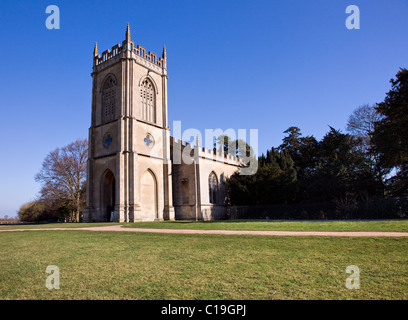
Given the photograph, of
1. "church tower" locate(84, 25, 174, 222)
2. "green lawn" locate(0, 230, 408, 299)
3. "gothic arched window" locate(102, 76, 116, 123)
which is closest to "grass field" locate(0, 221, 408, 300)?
"green lawn" locate(0, 230, 408, 299)

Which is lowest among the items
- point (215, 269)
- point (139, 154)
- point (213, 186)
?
point (215, 269)

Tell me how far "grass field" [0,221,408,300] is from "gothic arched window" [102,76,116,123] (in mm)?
21982

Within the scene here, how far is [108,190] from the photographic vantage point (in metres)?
29.2

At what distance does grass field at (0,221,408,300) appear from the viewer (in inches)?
172

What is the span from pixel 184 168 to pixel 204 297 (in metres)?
26.6

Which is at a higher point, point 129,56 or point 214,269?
point 129,56

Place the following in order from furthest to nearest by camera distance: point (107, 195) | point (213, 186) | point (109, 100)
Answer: point (213, 186), point (109, 100), point (107, 195)

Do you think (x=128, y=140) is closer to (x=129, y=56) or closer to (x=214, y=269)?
(x=129, y=56)

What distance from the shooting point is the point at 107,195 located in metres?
29.1

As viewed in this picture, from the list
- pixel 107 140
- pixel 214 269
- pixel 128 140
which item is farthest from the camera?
pixel 107 140

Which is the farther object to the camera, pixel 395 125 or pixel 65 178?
pixel 65 178

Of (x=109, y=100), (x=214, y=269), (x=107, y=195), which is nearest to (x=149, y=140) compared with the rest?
(x=109, y=100)

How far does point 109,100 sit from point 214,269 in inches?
1093
